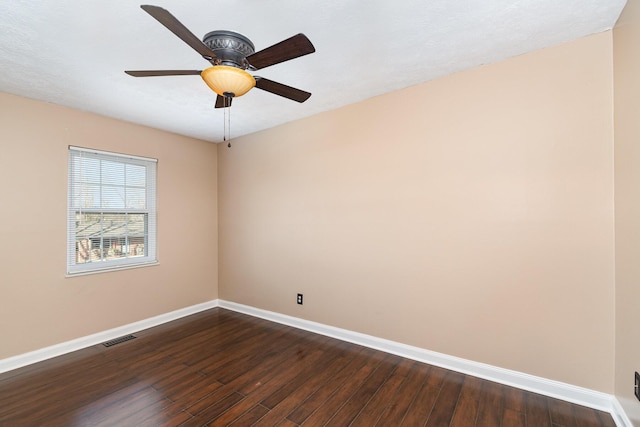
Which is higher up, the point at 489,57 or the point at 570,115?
the point at 489,57

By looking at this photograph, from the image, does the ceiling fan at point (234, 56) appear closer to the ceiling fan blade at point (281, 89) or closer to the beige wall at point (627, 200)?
the ceiling fan blade at point (281, 89)

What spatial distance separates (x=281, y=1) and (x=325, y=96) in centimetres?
125

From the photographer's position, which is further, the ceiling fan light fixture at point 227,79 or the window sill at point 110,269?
the window sill at point 110,269

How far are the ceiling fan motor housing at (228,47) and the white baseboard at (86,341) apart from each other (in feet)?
10.5

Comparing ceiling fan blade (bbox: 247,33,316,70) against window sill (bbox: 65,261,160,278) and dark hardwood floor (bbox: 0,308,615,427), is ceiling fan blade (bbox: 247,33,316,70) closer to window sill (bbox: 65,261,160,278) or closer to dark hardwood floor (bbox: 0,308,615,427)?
dark hardwood floor (bbox: 0,308,615,427)

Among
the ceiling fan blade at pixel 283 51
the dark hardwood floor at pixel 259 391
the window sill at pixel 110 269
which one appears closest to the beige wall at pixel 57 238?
the window sill at pixel 110 269

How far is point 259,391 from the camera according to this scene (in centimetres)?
215

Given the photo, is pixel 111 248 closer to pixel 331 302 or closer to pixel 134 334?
pixel 134 334

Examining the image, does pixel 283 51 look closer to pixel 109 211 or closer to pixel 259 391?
pixel 259 391

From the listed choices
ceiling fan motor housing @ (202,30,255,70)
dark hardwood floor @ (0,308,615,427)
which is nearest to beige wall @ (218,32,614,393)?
dark hardwood floor @ (0,308,615,427)

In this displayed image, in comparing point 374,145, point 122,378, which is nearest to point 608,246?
point 374,145

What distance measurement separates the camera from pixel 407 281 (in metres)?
2.62

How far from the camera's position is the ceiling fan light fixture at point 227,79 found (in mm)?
1438

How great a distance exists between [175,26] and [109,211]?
9.23ft
